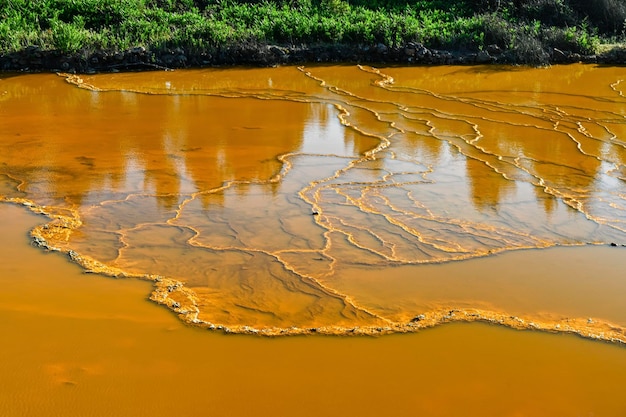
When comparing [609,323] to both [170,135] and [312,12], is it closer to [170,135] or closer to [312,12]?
[170,135]

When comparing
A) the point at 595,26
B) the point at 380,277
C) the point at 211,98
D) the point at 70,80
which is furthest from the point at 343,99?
the point at 595,26

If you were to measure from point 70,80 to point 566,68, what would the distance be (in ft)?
35.4

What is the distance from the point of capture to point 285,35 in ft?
53.0

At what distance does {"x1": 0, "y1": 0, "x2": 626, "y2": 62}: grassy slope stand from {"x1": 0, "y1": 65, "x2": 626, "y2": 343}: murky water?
2.99 meters

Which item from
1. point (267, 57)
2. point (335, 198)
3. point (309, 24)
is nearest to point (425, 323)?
point (335, 198)

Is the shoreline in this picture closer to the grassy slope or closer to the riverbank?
the riverbank

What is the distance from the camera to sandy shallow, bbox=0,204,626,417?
3.51 metres

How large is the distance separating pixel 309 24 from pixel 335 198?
34.1 feet

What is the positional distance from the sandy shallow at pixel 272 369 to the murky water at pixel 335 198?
206 mm

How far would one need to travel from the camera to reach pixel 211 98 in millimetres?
11898

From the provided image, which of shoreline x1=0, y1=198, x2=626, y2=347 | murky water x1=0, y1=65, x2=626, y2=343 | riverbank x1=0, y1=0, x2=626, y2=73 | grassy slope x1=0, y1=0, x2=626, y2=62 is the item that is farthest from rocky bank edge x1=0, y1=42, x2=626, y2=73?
shoreline x1=0, y1=198, x2=626, y2=347

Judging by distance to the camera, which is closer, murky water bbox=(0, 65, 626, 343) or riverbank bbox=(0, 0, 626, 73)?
murky water bbox=(0, 65, 626, 343)

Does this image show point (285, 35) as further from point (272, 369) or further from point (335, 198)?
point (272, 369)

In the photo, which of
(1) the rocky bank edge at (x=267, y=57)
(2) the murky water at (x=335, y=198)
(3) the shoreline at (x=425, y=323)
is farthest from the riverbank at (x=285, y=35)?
(3) the shoreline at (x=425, y=323)
